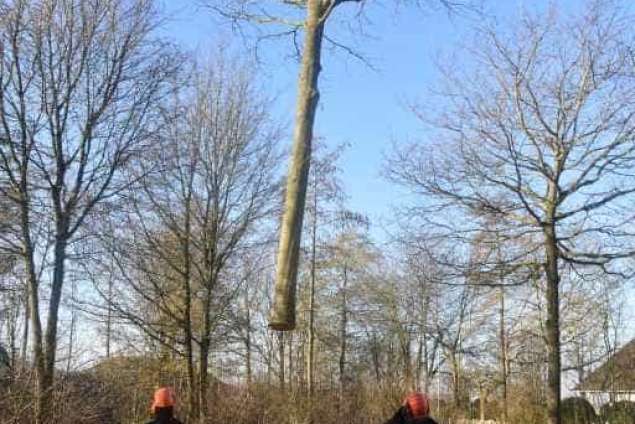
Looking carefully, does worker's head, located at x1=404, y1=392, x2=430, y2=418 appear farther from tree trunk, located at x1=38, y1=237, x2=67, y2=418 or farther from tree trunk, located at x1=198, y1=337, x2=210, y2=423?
tree trunk, located at x1=198, y1=337, x2=210, y2=423

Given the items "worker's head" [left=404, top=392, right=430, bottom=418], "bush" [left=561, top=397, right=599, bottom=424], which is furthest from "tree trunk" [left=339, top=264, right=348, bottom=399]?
"worker's head" [left=404, top=392, right=430, bottom=418]

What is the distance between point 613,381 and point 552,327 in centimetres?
948

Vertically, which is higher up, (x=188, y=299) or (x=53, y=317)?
(x=188, y=299)

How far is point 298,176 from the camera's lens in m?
4.77

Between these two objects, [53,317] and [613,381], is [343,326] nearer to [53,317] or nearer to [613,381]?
[613,381]

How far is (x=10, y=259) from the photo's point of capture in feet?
36.4

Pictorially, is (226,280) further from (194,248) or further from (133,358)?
(133,358)

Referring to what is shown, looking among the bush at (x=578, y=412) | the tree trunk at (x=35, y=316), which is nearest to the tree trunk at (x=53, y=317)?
the tree trunk at (x=35, y=316)

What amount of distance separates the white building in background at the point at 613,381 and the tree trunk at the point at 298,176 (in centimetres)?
1646

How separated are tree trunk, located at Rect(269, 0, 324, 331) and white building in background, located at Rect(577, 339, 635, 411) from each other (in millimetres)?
16456

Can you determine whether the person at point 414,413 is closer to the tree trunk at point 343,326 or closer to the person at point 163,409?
the person at point 163,409

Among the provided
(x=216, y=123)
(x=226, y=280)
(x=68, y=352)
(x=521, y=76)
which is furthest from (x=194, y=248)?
(x=521, y=76)

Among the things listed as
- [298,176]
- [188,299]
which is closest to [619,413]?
[188,299]

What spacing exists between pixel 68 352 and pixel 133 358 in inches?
336
